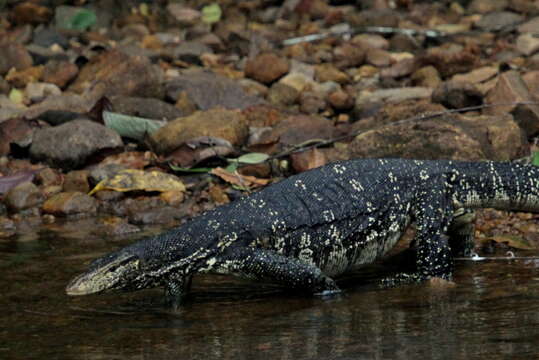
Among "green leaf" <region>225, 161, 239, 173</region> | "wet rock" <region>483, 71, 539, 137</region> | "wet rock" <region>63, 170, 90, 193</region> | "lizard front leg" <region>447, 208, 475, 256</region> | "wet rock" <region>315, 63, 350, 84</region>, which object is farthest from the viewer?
"wet rock" <region>315, 63, 350, 84</region>

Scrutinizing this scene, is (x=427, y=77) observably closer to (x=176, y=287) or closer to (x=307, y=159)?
(x=307, y=159)

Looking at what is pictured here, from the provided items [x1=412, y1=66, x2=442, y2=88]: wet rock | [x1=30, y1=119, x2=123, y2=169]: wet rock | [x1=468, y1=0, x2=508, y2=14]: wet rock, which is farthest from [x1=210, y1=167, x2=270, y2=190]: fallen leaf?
[x1=468, y1=0, x2=508, y2=14]: wet rock

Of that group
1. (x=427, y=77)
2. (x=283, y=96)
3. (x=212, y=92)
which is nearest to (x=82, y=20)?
(x=212, y=92)

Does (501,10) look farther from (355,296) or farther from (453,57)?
(355,296)

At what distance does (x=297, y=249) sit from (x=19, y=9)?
12900mm

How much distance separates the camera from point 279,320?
6.33m

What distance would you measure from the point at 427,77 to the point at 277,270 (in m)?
8.09

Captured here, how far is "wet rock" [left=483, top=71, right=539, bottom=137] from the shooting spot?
37.7 feet

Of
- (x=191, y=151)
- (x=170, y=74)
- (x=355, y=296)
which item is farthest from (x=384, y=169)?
(x=170, y=74)

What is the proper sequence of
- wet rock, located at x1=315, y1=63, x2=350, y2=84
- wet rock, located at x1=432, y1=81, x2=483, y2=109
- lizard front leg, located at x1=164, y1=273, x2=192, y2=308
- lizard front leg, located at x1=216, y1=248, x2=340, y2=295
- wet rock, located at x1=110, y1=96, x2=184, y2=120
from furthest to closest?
wet rock, located at x1=315, y1=63, x2=350, y2=84
wet rock, located at x1=110, y1=96, x2=184, y2=120
wet rock, located at x1=432, y1=81, x2=483, y2=109
lizard front leg, located at x1=164, y1=273, x2=192, y2=308
lizard front leg, located at x1=216, y1=248, x2=340, y2=295

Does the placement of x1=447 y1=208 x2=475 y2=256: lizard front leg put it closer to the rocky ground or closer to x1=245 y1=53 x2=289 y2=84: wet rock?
the rocky ground

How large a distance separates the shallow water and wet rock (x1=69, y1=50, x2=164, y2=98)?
5954mm

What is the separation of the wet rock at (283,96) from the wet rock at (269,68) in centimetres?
59

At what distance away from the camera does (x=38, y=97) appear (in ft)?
47.6
